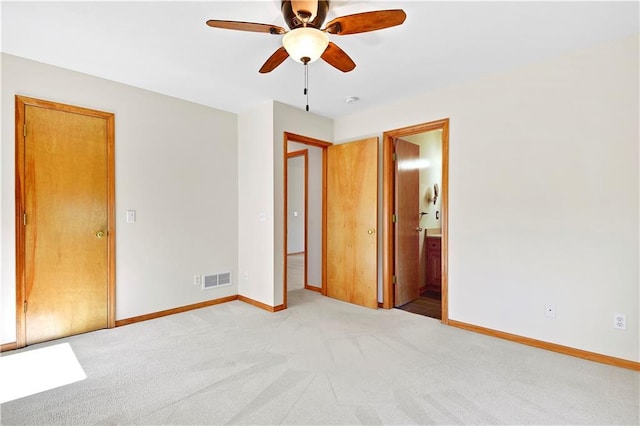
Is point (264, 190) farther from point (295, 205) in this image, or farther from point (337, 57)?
point (295, 205)

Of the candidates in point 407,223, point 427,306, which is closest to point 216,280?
point 407,223

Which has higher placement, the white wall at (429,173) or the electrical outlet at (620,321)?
the white wall at (429,173)

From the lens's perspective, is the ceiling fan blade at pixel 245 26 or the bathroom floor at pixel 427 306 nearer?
the ceiling fan blade at pixel 245 26

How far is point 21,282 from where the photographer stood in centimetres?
263

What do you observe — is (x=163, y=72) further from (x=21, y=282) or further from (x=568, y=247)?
(x=568, y=247)

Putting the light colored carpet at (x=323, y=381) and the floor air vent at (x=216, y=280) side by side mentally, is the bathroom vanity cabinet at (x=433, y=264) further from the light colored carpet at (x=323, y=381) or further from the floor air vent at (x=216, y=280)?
the floor air vent at (x=216, y=280)

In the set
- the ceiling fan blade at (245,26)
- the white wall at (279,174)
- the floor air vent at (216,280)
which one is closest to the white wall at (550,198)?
the white wall at (279,174)

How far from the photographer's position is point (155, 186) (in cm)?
342

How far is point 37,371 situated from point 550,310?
398cm

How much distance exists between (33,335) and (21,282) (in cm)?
48

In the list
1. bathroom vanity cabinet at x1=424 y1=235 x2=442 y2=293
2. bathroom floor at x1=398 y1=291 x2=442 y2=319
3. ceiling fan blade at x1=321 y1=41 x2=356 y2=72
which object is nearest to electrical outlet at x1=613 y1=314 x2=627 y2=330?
bathroom floor at x1=398 y1=291 x2=442 y2=319

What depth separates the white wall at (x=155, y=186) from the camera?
260 cm

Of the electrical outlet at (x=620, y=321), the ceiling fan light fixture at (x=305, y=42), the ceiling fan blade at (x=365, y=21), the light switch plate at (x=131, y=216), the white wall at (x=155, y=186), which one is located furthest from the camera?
the light switch plate at (x=131, y=216)

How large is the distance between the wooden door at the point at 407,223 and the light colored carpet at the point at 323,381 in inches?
36.8
